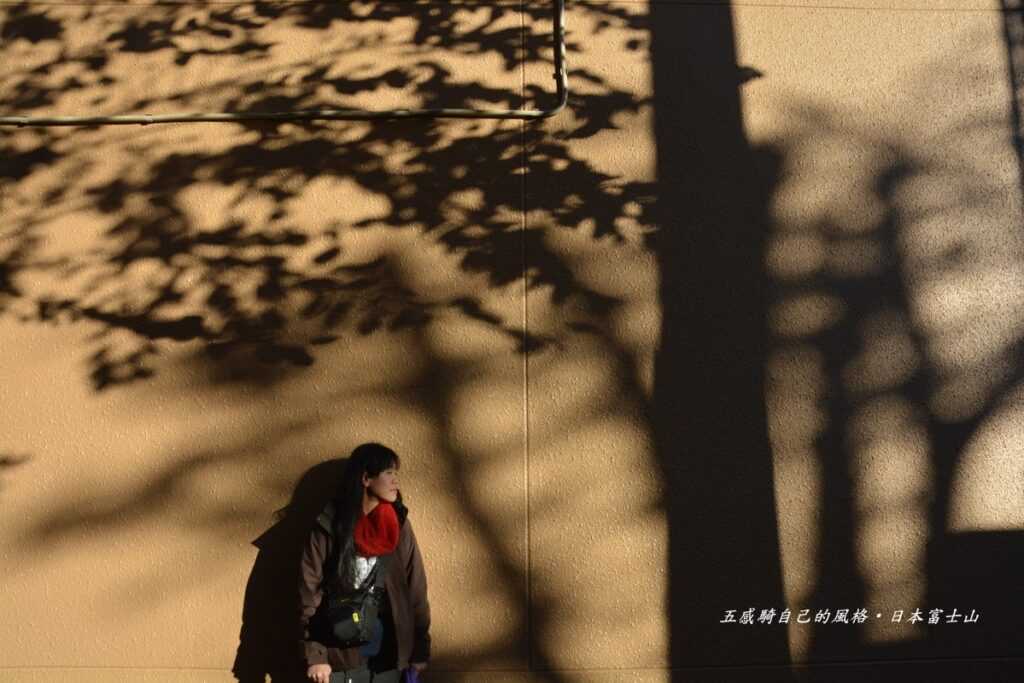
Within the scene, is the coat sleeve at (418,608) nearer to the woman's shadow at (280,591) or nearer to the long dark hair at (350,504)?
the long dark hair at (350,504)

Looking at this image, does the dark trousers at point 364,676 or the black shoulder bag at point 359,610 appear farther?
the dark trousers at point 364,676

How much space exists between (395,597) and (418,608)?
16cm

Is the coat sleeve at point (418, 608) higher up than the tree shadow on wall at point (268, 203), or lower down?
lower down

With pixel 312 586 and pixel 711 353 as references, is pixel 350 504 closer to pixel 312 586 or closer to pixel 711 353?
pixel 312 586

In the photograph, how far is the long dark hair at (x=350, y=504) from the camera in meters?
4.57

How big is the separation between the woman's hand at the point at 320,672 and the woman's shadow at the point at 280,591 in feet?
2.19

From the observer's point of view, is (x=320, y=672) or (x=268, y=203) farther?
(x=268, y=203)

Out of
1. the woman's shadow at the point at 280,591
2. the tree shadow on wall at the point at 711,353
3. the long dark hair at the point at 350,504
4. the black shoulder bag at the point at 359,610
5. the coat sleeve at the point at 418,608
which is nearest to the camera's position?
the black shoulder bag at the point at 359,610

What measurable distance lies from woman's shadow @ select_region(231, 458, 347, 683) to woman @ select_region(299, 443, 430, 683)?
1.84ft

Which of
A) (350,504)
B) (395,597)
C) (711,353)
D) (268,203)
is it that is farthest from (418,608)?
(268,203)

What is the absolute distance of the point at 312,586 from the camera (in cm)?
464

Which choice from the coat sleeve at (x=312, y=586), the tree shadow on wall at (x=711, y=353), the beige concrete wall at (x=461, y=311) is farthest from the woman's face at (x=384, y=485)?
the tree shadow on wall at (x=711, y=353)

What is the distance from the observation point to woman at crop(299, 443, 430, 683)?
15.0 ft

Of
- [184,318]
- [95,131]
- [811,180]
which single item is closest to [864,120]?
[811,180]
